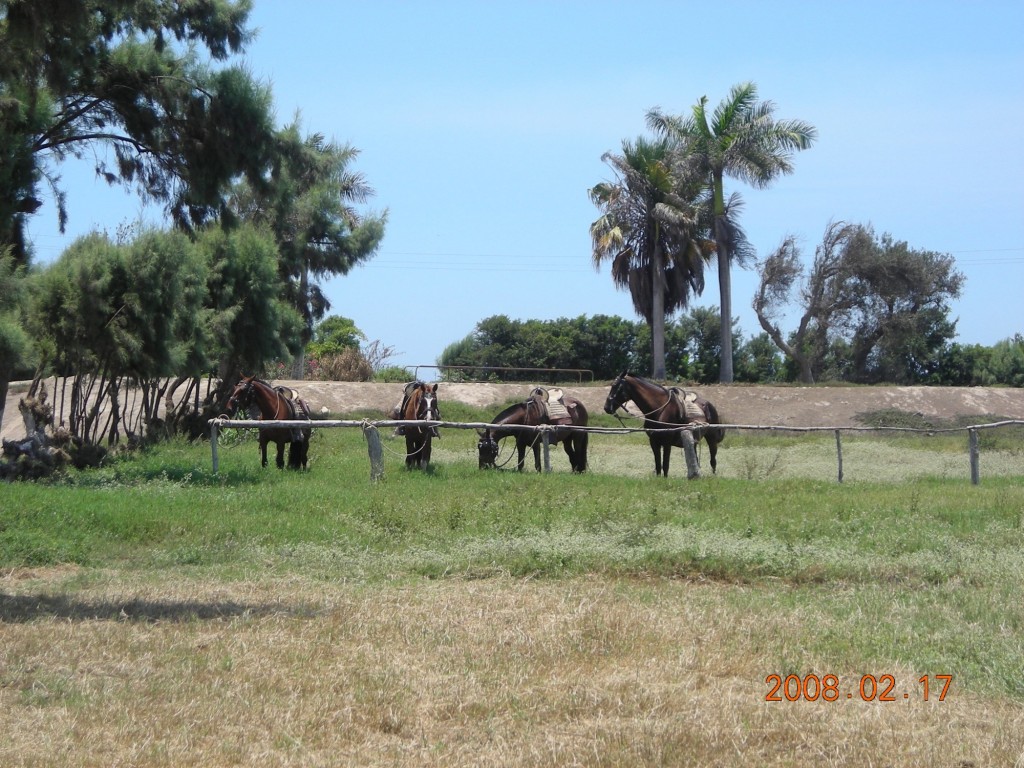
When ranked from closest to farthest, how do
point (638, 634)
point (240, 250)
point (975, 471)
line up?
point (638, 634)
point (975, 471)
point (240, 250)

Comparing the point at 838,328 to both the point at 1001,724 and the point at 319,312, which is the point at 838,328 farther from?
the point at 1001,724

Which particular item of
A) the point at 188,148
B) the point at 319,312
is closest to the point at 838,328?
the point at 319,312

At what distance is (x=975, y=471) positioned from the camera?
17.2 meters

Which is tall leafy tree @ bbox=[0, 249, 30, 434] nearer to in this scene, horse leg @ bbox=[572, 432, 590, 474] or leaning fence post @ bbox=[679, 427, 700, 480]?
horse leg @ bbox=[572, 432, 590, 474]

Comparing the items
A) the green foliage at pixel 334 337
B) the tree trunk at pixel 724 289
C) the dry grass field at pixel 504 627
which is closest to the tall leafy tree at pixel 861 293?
the tree trunk at pixel 724 289

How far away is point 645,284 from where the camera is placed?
42.3 m

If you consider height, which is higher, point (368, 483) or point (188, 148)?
point (188, 148)

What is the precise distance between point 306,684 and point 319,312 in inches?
1382

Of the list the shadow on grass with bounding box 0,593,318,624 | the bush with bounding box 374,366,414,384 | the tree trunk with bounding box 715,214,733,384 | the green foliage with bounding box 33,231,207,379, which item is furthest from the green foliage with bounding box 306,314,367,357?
the shadow on grass with bounding box 0,593,318,624

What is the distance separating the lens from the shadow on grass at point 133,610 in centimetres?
761

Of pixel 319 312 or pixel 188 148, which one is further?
pixel 319 312

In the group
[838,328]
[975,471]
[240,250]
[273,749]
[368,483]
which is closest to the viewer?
[273,749]
